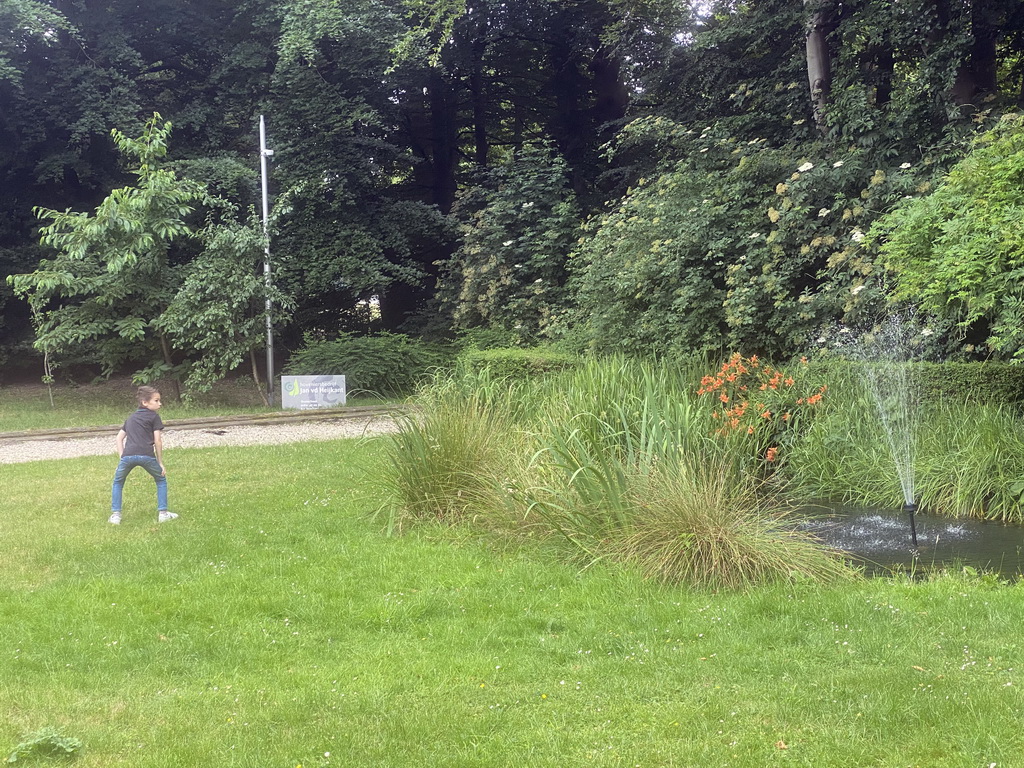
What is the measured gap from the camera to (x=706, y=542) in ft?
16.9

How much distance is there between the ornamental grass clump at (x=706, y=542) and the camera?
5.04 meters

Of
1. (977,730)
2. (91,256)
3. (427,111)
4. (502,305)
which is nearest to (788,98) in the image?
(502,305)

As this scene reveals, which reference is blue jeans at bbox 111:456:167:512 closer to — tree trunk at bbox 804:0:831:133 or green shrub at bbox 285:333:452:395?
green shrub at bbox 285:333:452:395

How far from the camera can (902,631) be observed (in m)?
4.18

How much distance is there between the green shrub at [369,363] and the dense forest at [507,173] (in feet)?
4.24

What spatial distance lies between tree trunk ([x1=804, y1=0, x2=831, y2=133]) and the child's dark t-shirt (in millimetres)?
11415

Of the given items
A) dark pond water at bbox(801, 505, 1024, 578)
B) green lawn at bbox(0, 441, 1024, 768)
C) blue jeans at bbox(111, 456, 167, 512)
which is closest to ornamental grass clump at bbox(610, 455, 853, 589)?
green lawn at bbox(0, 441, 1024, 768)

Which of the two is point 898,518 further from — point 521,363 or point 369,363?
point 369,363

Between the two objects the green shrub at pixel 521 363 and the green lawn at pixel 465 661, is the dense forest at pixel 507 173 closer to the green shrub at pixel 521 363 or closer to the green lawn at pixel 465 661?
the green shrub at pixel 521 363

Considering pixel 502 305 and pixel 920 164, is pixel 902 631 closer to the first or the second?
pixel 920 164

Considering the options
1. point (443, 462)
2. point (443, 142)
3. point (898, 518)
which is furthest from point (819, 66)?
point (443, 142)

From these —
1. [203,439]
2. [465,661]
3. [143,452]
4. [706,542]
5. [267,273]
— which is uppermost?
[267,273]

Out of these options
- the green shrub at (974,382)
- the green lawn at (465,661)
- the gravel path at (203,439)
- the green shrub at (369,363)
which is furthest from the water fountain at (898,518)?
the green shrub at (369,363)

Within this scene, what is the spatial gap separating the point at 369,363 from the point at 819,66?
381 inches
